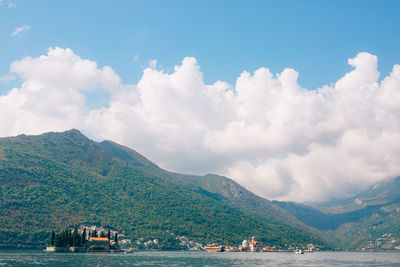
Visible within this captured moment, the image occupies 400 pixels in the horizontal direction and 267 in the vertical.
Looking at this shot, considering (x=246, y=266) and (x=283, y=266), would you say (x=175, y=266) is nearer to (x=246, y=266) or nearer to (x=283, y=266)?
(x=246, y=266)

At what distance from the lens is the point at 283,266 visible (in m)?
138

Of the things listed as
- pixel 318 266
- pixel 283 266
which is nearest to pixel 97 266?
pixel 283 266

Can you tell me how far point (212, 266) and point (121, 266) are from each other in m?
32.3

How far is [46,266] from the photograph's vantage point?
108625 millimetres

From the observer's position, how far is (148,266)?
123m

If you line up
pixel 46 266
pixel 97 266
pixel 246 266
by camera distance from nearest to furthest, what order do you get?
pixel 46 266 < pixel 97 266 < pixel 246 266

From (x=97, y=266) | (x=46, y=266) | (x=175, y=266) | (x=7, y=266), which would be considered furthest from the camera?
(x=175, y=266)

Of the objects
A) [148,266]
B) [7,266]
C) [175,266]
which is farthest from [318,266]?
[7,266]

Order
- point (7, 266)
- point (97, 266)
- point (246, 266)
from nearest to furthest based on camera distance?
point (7, 266)
point (97, 266)
point (246, 266)

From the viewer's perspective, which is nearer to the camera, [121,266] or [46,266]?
[46,266]

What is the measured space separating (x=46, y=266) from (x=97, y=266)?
48.7 feet

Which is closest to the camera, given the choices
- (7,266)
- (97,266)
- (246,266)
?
(7,266)

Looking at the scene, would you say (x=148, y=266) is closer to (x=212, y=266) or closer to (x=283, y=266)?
(x=212, y=266)

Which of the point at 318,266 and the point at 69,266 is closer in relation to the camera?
the point at 69,266
